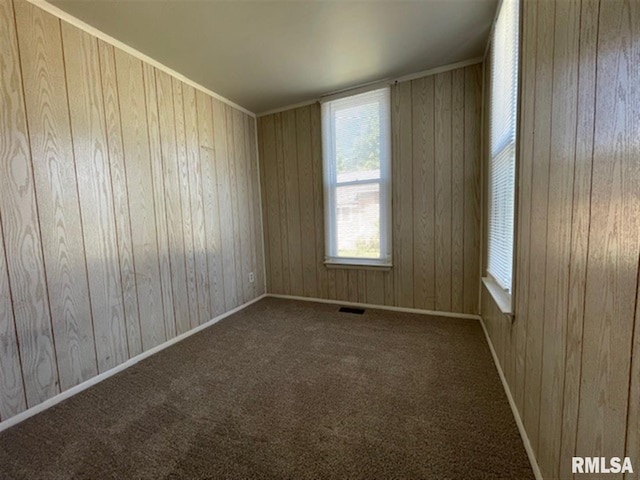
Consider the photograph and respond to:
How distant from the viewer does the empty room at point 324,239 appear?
0.83 m

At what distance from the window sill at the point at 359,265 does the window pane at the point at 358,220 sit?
0.26 feet

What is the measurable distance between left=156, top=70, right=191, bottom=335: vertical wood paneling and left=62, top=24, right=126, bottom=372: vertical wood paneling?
46 centimetres

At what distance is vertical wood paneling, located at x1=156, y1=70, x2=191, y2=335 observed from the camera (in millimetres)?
2340

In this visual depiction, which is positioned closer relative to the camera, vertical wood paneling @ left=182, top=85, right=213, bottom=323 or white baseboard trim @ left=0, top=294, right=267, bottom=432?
white baseboard trim @ left=0, top=294, right=267, bottom=432

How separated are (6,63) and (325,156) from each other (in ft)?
7.96

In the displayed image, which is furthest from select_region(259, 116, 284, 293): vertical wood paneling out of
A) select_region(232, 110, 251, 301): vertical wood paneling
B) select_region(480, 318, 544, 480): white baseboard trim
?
select_region(480, 318, 544, 480): white baseboard trim

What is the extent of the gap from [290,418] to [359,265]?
6.11 ft

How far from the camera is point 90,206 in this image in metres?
1.85

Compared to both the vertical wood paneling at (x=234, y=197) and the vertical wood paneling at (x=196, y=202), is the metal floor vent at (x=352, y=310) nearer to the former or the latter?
the vertical wood paneling at (x=234, y=197)

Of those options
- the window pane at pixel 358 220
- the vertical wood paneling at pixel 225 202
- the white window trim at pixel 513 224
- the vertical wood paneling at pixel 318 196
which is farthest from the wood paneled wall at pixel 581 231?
the vertical wood paneling at pixel 225 202

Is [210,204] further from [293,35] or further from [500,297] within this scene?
[500,297]

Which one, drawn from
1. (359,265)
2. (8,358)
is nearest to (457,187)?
(359,265)

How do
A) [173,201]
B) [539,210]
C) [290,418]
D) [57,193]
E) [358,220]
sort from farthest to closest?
[358,220], [173,201], [57,193], [290,418], [539,210]

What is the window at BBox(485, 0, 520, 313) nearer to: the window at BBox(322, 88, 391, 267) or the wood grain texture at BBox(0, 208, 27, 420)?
the window at BBox(322, 88, 391, 267)
